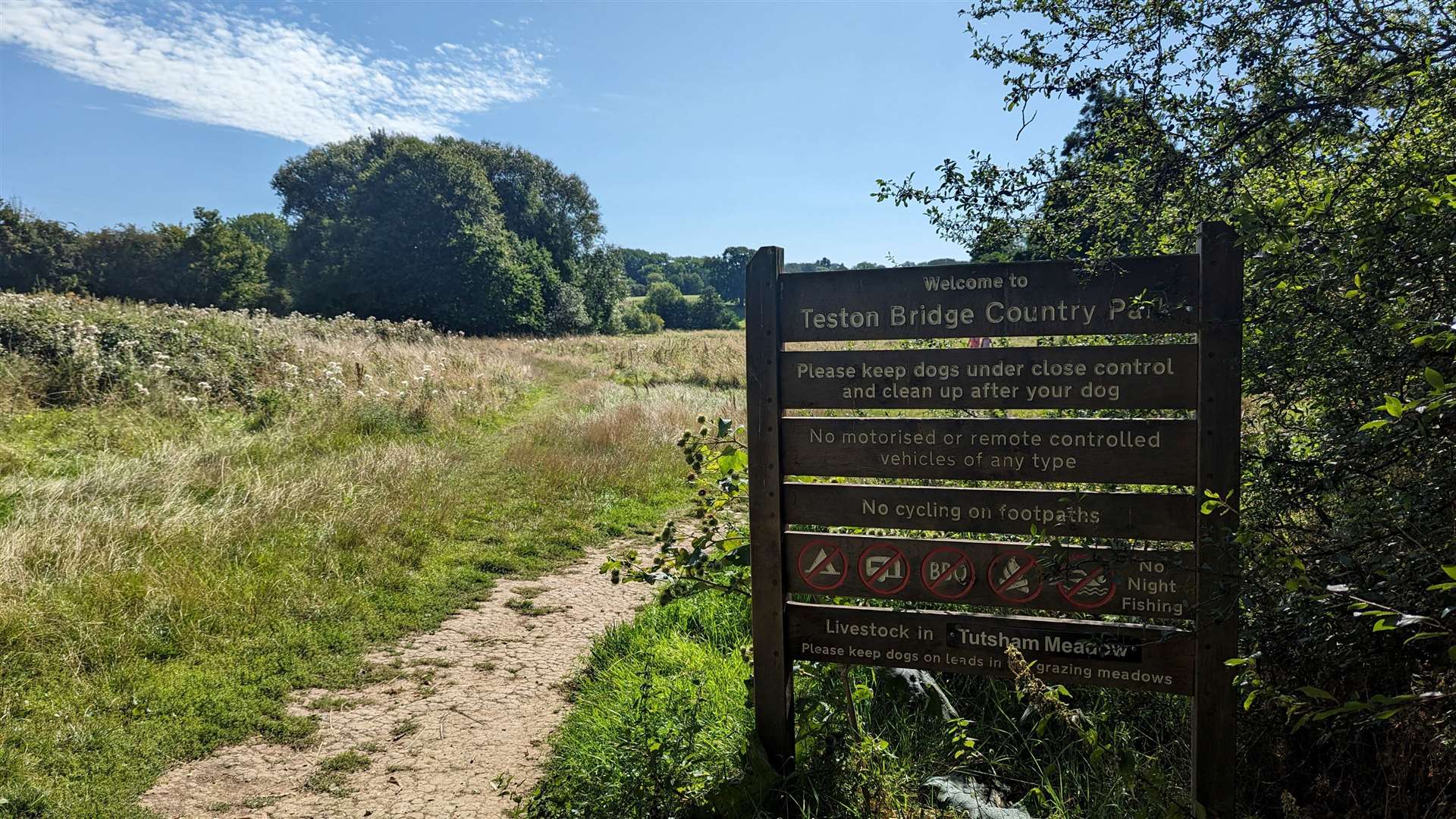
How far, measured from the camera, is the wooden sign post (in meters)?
2.79

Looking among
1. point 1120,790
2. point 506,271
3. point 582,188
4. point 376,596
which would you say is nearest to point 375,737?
point 376,596

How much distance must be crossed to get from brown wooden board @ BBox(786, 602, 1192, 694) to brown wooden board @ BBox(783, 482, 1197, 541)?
1.12 ft

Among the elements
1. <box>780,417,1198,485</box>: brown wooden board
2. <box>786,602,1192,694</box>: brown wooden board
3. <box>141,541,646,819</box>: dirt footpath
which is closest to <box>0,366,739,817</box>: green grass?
<box>141,541,646,819</box>: dirt footpath

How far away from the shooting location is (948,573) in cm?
308

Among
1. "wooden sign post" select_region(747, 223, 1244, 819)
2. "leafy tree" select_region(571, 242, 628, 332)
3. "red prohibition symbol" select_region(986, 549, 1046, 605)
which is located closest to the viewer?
"wooden sign post" select_region(747, 223, 1244, 819)

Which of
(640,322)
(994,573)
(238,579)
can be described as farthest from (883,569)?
(640,322)

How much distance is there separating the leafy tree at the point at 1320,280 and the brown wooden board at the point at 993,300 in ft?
0.77

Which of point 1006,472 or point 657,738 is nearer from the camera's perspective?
point 1006,472

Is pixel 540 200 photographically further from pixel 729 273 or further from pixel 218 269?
pixel 729 273

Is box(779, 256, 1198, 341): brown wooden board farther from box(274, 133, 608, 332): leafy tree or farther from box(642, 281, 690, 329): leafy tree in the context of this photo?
box(642, 281, 690, 329): leafy tree

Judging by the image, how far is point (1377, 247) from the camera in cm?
209

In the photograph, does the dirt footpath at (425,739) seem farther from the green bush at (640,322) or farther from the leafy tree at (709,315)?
the leafy tree at (709,315)

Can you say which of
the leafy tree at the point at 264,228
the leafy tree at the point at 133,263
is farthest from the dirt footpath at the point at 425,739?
the leafy tree at the point at 264,228

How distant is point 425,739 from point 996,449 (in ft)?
10.5
